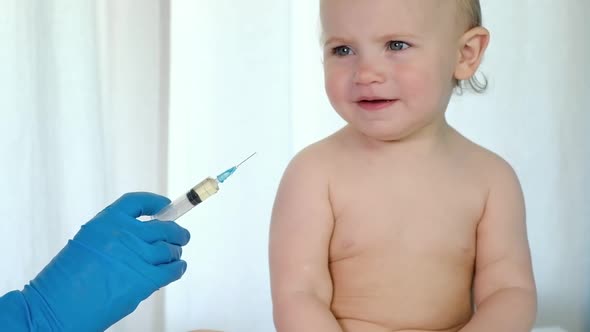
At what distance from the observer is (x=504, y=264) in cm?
114

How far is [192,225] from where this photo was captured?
172 cm

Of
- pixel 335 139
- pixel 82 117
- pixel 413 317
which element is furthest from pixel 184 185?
pixel 413 317

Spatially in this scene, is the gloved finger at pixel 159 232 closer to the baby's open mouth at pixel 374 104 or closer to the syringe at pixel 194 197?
the syringe at pixel 194 197

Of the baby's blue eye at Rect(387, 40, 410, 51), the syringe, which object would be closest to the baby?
the baby's blue eye at Rect(387, 40, 410, 51)

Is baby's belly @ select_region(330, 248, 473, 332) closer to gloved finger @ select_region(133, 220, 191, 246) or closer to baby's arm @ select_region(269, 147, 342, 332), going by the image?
baby's arm @ select_region(269, 147, 342, 332)

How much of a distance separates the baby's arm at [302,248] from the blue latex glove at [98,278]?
15 centimetres

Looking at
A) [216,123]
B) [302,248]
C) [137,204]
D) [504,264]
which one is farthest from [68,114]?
[504,264]

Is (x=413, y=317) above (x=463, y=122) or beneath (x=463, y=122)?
beneath

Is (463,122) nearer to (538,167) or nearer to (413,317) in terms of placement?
(538,167)

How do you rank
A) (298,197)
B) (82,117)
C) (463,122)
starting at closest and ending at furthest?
1. (298,197)
2. (82,117)
3. (463,122)

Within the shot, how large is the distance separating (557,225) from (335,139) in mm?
864

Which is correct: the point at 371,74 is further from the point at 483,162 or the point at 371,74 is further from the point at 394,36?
the point at 483,162

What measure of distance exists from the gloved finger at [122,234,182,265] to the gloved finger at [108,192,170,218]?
5 centimetres

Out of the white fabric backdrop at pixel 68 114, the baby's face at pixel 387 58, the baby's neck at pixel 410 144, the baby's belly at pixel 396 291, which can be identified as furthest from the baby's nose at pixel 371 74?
the white fabric backdrop at pixel 68 114
